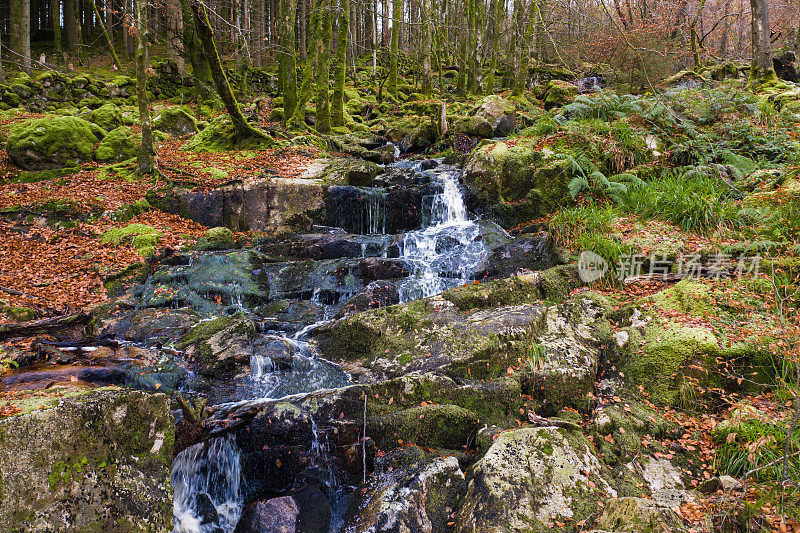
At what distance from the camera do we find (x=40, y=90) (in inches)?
642

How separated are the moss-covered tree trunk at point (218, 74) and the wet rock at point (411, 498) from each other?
10.8 metres

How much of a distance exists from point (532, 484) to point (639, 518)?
0.77 m

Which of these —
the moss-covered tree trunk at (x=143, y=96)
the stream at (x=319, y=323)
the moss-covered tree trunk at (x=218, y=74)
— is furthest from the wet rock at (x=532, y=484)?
the moss-covered tree trunk at (x=218, y=74)

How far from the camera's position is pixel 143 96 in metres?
10.1

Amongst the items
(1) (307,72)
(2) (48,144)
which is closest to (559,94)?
(1) (307,72)

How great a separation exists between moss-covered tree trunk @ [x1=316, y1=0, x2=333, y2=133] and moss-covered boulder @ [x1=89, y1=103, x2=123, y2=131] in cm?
656

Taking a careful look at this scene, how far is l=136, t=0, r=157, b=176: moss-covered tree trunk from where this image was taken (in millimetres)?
9516

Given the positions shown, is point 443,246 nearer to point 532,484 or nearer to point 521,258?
point 521,258

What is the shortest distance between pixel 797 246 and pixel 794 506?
3.98m

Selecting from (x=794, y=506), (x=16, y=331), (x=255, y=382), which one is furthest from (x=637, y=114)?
(x=16, y=331)

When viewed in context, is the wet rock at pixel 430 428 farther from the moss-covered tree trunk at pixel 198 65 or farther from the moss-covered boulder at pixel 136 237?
the moss-covered tree trunk at pixel 198 65

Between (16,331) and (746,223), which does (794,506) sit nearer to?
(746,223)

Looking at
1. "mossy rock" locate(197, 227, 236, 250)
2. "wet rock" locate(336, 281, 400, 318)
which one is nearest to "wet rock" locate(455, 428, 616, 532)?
"wet rock" locate(336, 281, 400, 318)

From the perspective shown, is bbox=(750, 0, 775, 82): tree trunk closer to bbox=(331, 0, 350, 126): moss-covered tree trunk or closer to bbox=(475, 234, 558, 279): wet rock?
bbox=(475, 234, 558, 279): wet rock
